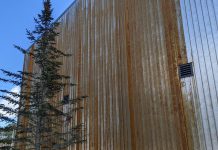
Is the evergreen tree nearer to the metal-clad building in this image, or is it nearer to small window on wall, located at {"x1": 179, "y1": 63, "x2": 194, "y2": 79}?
the metal-clad building

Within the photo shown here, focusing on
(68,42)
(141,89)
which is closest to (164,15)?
(141,89)

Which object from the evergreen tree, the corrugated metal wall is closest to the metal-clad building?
the corrugated metal wall

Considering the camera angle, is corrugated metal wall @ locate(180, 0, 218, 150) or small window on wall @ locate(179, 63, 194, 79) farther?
small window on wall @ locate(179, 63, 194, 79)

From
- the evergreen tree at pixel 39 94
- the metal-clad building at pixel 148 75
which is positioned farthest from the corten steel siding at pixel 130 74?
the evergreen tree at pixel 39 94

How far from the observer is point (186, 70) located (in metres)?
8.94

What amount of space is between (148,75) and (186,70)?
55.2 inches

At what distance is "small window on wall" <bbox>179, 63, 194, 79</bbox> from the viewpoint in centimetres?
886

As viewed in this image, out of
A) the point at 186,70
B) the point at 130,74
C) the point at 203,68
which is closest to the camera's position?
the point at 203,68

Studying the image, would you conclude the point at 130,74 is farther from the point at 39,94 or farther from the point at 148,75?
the point at 39,94

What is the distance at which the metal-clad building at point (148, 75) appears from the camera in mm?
8484

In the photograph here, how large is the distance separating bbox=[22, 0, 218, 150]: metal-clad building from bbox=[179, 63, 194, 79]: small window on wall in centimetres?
9

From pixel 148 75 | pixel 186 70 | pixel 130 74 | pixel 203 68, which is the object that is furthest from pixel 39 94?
pixel 203 68

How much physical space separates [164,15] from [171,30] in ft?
2.19

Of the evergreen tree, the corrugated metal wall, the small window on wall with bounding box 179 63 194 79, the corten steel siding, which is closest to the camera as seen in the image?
the corrugated metal wall
